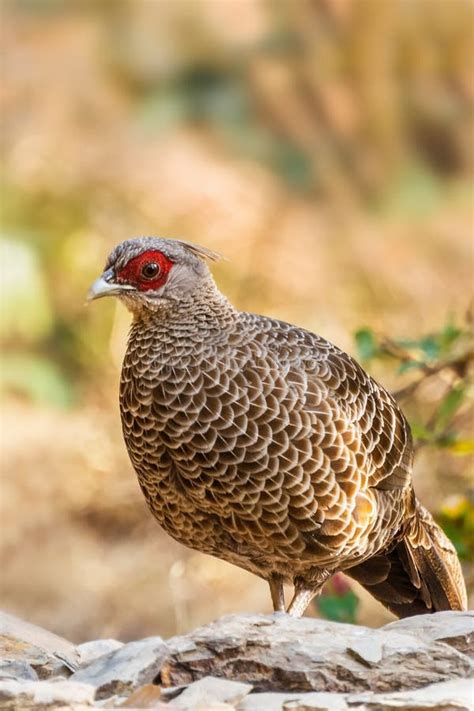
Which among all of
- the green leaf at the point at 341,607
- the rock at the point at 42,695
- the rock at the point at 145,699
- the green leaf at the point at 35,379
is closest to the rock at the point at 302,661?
the rock at the point at 145,699

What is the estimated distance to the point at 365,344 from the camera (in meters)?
4.87

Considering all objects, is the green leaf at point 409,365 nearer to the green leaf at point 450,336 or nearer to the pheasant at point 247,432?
the green leaf at point 450,336

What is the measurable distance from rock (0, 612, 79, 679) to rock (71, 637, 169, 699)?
37cm

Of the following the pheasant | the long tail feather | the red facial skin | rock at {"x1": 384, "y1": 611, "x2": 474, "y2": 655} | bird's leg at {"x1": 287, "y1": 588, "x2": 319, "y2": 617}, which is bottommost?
rock at {"x1": 384, "y1": 611, "x2": 474, "y2": 655}

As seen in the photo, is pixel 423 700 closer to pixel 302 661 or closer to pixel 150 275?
pixel 302 661

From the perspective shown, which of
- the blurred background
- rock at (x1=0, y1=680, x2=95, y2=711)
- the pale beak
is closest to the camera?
rock at (x1=0, y1=680, x2=95, y2=711)

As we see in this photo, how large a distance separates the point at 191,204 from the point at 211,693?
27.1 ft

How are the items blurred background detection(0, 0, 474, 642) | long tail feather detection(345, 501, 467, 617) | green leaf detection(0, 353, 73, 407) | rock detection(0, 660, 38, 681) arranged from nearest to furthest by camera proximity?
Answer: rock detection(0, 660, 38, 681) → long tail feather detection(345, 501, 467, 617) → blurred background detection(0, 0, 474, 642) → green leaf detection(0, 353, 73, 407)

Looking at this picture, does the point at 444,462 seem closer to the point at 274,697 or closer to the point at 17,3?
the point at 274,697

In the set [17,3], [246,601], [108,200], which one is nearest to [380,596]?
[246,601]

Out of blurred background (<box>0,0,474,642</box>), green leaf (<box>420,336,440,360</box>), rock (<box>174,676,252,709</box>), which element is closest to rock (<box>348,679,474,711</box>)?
rock (<box>174,676,252,709</box>)

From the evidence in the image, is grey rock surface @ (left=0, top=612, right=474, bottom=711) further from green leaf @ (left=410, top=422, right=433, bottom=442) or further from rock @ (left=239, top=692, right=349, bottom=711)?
green leaf @ (left=410, top=422, right=433, bottom=442)

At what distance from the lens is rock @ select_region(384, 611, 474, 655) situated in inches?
134

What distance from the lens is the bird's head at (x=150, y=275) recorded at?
3881mm
